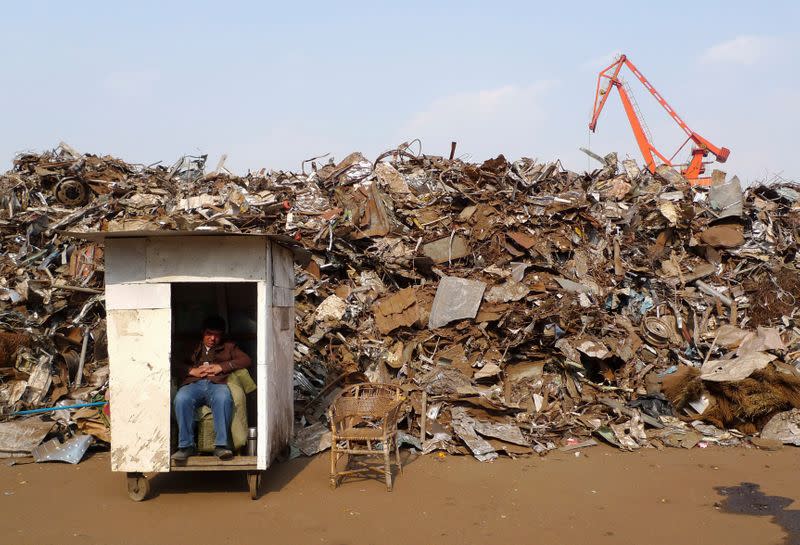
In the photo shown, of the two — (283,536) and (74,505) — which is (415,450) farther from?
(74,505)

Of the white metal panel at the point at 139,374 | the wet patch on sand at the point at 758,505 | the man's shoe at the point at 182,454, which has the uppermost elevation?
the white metal panel at the point at 139,374

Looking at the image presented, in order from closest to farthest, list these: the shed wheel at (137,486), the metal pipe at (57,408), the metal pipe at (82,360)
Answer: the shed wheel at (137,486) → the metal pipe at (57,408) → the metal pipe at (82,360)

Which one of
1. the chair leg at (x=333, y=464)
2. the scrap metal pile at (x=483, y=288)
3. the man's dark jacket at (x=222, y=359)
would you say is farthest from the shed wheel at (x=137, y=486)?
the scrap metal pile at (x=483, y=288)

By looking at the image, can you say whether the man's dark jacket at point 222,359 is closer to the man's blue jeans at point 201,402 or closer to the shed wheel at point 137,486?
the man's blue jeans at point 201,402

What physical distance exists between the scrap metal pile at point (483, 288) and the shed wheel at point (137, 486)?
193 cm

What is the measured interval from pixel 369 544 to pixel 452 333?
4.19 meters

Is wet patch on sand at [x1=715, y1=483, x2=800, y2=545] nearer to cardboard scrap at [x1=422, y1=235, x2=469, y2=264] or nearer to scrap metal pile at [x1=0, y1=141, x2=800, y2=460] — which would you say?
scrap metal pile at [x1=0, y1=141, x2=800, y2=460]

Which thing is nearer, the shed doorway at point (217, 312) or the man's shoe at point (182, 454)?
the man's shoe at point (182, 454)

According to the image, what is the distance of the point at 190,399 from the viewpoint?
6172 mm

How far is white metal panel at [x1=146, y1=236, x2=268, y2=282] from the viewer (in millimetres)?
6121

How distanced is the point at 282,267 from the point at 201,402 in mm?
1495

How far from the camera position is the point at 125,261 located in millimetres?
6117

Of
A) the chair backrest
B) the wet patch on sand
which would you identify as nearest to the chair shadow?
the chair backrest

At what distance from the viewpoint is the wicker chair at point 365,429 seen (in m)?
6.44
